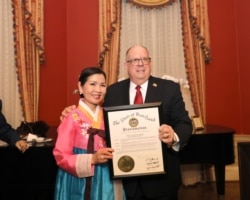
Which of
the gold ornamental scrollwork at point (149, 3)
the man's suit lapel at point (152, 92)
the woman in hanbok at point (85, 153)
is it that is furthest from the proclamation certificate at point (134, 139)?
the gold ornamental scrollwork at point (149, 3)

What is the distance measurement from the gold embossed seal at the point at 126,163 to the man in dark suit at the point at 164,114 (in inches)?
7.2

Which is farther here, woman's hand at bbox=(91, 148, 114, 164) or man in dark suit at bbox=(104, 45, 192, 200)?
man in dark suit at bbox=(104, 45, 192, 200)

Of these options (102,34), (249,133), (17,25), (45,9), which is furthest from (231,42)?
(17,25)

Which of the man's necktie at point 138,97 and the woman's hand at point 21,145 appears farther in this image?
the woman's hand at point 21,145

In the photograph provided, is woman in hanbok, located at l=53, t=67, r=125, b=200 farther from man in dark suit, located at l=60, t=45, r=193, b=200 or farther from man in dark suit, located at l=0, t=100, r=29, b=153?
man in dark suit, located at l=0, t=100, r=29, b=153

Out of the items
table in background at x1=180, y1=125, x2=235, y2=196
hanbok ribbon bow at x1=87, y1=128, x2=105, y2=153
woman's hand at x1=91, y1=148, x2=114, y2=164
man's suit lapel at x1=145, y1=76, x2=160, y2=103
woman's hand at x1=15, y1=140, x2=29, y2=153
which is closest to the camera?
woman's hand at x1=91, y1=148, x2=114, y2=164

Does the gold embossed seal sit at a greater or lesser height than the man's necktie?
lesser

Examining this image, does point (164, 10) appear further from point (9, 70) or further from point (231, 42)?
point (9, 70)

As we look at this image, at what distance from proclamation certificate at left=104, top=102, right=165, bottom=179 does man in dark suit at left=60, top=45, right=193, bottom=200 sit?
8 cm

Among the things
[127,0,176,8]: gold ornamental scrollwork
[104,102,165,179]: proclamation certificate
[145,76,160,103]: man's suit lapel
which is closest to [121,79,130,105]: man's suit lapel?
[145,76,160,103]: man's suit lapel

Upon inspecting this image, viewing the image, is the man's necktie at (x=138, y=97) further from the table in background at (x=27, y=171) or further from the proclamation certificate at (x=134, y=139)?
the table in background at (x=27, y=171)

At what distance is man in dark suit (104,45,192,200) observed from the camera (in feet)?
6.24

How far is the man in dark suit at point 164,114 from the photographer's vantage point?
1901 mm

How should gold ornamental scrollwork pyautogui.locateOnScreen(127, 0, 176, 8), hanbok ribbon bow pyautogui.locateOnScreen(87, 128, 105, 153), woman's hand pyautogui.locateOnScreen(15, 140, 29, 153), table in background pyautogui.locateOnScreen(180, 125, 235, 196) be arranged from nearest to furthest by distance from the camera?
hanbok ribbon bow pyautogui.locateOnScreen(87, 128, 105, 153) → woman's hand pyautogui.locateOnScreen(15, 140, 29, 153) → table in background pyautogui.locateOnScreen(180, 125, 235, 196) → gold ornamental scrollwork pyautogui.locateOnScreen(127, 0, 176, 8)
